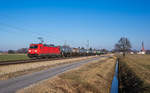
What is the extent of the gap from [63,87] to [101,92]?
12.4ft

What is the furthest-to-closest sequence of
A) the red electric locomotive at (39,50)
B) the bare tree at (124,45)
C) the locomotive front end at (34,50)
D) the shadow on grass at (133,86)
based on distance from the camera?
the bare tree at (124,45)
the red electric locomotive at (39,50)
the locomotive front end at (34,50)
the shadow on grass at (133,86)

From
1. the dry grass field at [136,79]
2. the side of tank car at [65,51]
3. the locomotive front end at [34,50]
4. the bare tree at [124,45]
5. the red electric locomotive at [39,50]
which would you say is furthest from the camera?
the bare tree at [124,45]

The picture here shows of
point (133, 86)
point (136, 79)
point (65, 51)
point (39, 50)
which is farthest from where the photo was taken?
point (65, 51)

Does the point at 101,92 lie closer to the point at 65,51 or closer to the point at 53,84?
the point at 53,84

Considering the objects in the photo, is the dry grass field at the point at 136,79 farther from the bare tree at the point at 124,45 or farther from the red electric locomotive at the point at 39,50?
the bare tree at the point at 124,45

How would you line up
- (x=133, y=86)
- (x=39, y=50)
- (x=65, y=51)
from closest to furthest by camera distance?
1. (x=133, y=86)
2. (x=39, y=50)
3. (x=65, y=51)

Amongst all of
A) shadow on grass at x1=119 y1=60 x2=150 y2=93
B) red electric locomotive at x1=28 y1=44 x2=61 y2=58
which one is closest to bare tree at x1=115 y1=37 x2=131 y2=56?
red electric locomotive at x1=28 y1=44 x2=61 y2=58

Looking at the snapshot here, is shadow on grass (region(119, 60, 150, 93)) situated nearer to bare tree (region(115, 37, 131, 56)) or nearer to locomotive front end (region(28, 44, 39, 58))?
locomotive front end (region(28, 44, 39, 58))

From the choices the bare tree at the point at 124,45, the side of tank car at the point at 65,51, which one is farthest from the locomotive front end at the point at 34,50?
the bare tree at the point at 124,45

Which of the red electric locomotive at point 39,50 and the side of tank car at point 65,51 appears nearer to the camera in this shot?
the red electric locomotive at point 39,50

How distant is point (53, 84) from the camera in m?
12.1

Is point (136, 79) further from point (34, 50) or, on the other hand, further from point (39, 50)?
point (34, 50)

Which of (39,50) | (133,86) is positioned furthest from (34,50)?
(133,86)

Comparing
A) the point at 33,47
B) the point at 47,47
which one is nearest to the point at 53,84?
the point at 33,47
